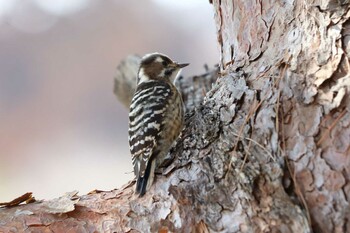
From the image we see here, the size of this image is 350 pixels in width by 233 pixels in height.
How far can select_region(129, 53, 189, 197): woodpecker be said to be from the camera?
2742 mm

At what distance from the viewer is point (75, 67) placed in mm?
8609

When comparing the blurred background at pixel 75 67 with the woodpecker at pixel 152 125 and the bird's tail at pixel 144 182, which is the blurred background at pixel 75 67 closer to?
the woodpecker at pixel 152 125

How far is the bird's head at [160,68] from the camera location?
11.8ft

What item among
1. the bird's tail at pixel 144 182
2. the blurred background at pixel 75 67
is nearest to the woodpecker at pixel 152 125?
the bird's tail at pixel 144 182

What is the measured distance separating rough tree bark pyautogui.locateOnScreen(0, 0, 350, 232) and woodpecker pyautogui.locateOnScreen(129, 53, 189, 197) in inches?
3.5

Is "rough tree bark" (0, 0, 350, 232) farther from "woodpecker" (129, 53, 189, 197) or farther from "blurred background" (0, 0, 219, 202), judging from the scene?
"blurred background" (0, 0, 219, 202)

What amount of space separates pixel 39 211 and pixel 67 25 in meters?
6.51

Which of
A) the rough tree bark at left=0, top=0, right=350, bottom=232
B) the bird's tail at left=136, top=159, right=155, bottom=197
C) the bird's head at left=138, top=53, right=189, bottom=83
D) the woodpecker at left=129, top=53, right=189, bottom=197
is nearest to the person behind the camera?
the rough tree bark at left=0, top=0, right=350, bottom=232

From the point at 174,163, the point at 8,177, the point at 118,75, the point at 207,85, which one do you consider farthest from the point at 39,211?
the point at 8,177

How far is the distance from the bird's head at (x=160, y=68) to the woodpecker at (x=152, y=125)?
0.05 m

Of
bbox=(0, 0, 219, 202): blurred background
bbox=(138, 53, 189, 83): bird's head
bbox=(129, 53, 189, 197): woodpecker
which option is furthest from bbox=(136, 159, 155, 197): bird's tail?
bbox=(0, 0, 219, 202): blurred background

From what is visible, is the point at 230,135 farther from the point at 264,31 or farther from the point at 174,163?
the point at 264,31

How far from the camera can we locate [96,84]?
28.2 ft

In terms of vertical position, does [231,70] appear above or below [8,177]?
below
